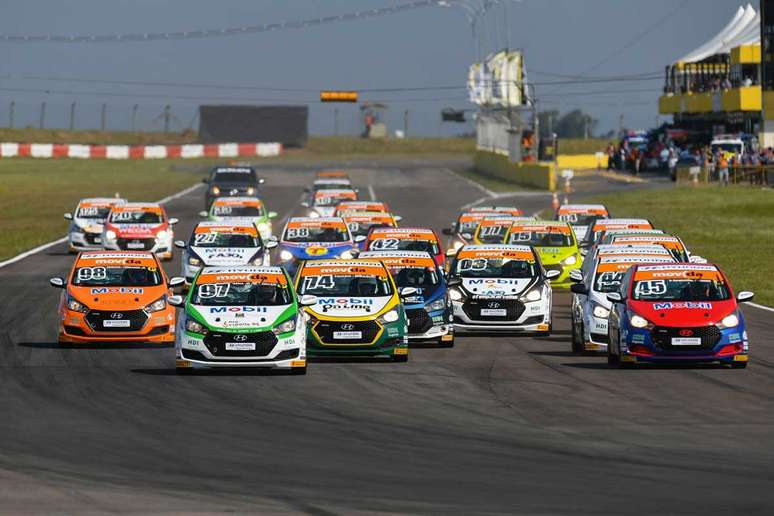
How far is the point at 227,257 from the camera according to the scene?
36.6 meters

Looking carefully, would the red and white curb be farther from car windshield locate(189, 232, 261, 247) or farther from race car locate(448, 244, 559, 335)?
race car locate(448, 244, 559, 335)

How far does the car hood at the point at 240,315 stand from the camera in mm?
21891

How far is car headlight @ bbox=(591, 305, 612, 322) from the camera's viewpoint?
24812 millimetres

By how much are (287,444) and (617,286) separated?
10.4 meters

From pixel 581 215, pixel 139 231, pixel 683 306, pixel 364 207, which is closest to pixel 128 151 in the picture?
pixel 364 207

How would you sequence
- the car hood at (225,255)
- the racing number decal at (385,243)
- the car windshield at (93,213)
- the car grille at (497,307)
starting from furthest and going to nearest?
the car windshield at (93,213) < the car hood at (225,255) < the racing number decal at (385,243) < the car grille at (497,307)

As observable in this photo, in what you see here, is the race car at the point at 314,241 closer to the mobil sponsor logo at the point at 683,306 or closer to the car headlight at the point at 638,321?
the mobil sponsor logo at the point at 683,306

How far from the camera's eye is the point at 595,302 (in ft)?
82.0

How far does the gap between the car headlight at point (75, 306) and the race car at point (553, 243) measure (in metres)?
13.4

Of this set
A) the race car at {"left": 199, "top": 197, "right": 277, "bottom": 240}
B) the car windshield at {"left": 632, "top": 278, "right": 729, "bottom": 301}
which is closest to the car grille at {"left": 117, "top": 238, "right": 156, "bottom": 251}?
the race car at {"left": 199, "top": 197, "right": 277, "bottom": 240}

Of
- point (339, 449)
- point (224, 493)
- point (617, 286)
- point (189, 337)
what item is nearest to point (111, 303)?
point (189, 337)

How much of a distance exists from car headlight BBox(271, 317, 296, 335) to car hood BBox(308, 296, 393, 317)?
5.01 feet

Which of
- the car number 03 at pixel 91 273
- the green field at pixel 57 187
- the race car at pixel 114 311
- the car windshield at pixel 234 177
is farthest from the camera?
the car windshield at pixel 234 177

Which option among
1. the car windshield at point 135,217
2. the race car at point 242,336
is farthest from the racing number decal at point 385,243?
the car windshield at point 135,217
